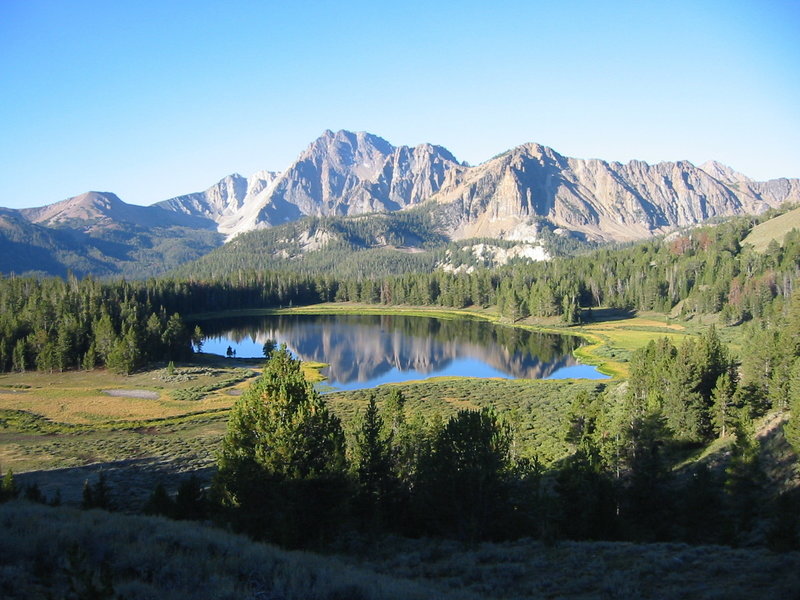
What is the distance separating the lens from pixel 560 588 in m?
15.2

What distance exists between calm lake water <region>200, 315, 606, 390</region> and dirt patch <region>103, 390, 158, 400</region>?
2358 cm

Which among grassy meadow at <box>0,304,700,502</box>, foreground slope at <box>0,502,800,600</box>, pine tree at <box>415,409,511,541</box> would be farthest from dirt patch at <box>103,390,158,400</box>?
foreground slope at <box>0,502,800,600</box>

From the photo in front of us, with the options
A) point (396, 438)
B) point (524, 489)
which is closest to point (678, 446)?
point (524, 489)

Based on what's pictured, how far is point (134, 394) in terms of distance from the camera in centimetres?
7381

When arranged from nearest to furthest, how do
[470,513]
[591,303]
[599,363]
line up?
[470,513]
[599,363]
[591,303]

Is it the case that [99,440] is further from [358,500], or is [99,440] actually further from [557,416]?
[557,416]

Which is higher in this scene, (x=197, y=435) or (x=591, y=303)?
(x=591, y=303)

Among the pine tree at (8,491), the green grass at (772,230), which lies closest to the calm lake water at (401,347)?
the pine tree at (8,491)

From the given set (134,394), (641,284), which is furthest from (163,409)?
(641,284)

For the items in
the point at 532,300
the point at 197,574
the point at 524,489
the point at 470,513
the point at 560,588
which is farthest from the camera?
the point at 532,300

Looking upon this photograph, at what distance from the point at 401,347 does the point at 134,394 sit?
183ft

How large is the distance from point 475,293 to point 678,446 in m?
140

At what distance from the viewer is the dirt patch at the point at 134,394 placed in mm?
72562

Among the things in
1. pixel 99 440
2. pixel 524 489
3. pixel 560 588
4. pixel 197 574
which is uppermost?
pixel 197 574
